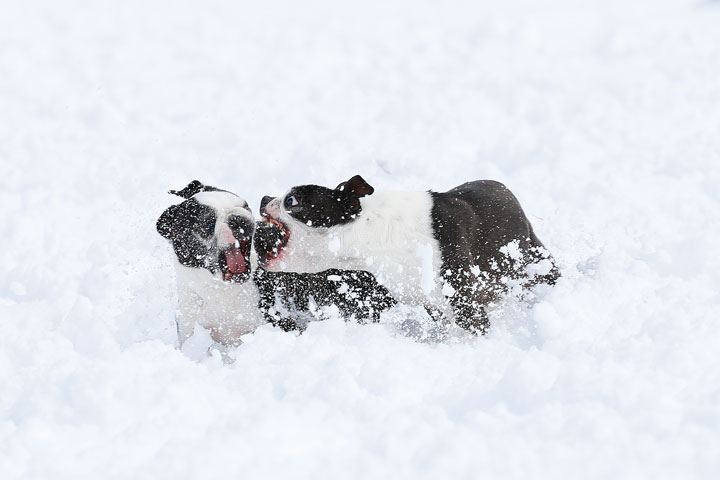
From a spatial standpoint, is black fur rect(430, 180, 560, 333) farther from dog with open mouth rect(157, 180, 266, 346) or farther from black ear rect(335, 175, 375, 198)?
dog with open mouth rect(157, 180, 266, 346)

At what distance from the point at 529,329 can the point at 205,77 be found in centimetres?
607

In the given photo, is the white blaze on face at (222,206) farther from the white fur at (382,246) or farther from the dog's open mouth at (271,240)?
the white fur at (382,246)

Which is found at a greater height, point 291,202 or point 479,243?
point 291,202

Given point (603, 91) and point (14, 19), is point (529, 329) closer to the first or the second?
point (603, 91)

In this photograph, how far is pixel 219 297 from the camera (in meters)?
4.44

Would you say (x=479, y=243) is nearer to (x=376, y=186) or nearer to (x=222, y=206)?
(x=222, y=206)

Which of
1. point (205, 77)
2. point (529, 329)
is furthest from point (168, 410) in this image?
point (205, 77)

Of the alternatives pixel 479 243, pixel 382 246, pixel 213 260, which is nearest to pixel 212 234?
pixel 213 260

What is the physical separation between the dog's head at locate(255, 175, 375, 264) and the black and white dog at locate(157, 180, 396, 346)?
19 mm

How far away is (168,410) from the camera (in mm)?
3393

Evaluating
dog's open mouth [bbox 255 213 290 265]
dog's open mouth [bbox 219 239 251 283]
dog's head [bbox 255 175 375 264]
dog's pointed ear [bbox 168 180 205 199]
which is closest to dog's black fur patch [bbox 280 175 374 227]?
dog's head [bbox 255 175 375 264]

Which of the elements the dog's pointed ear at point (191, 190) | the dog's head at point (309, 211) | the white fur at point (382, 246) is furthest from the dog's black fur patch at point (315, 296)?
the dog's pointed ear at point (191, 190)

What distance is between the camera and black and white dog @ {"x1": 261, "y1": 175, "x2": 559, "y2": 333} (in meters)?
4.16

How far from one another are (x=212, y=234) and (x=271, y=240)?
1.16ft
